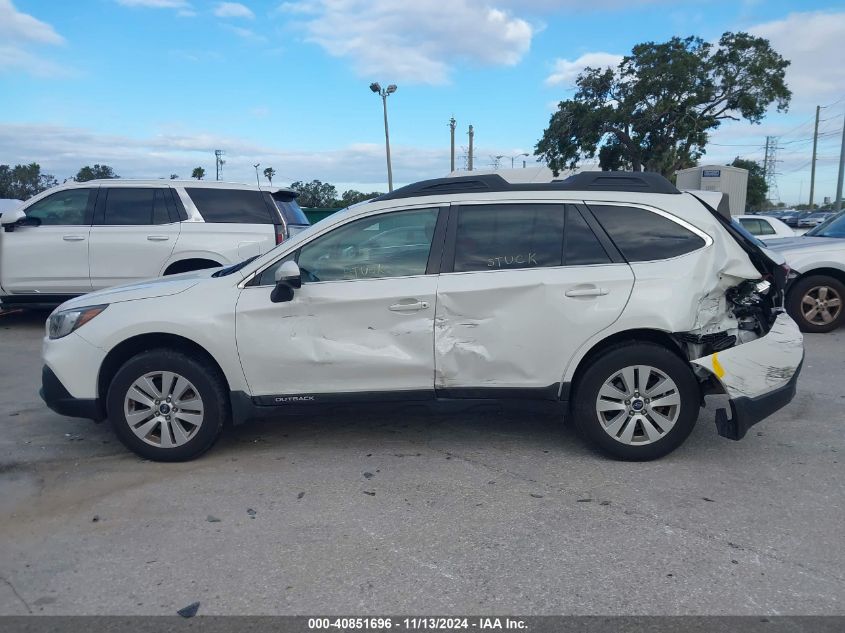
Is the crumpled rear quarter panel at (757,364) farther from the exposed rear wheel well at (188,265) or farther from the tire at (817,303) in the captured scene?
the exposed rear wheel well at (188,265)

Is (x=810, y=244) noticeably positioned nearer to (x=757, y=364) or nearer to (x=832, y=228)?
(x=832, y=228)

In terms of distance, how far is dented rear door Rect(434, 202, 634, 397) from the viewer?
175 inches

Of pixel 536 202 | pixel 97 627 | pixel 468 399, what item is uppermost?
pixel 536 202

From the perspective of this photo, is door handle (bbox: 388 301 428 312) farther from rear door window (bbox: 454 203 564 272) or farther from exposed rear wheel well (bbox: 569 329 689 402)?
exposed rear wheel well (bbox: 569 329 689 402)

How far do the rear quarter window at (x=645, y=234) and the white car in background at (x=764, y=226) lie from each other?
31.1ft

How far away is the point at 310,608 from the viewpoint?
2965mm

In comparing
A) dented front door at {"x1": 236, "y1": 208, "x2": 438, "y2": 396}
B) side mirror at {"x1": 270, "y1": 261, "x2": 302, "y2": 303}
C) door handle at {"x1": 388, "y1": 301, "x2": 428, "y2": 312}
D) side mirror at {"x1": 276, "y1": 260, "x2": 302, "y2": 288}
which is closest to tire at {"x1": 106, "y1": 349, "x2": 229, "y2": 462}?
dented front door at {"x1": 236, "y1": 208, "x2": 438, "y2": 396}

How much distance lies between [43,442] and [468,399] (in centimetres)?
322

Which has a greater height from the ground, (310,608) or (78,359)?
(78,359)

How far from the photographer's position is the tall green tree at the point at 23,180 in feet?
134

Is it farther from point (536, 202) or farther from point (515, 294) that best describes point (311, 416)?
point (536, 202)

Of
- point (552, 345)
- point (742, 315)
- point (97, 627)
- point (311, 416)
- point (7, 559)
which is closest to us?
point (97, 627)

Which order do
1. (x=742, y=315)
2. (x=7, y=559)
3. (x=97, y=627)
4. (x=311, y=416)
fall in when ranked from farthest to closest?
1. (x=311, y=416)
2. (x=742, y=315)
3. (x=7, y=559)
4. (x=97, y=627)

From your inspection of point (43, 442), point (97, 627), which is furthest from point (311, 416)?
point (97, 627)
